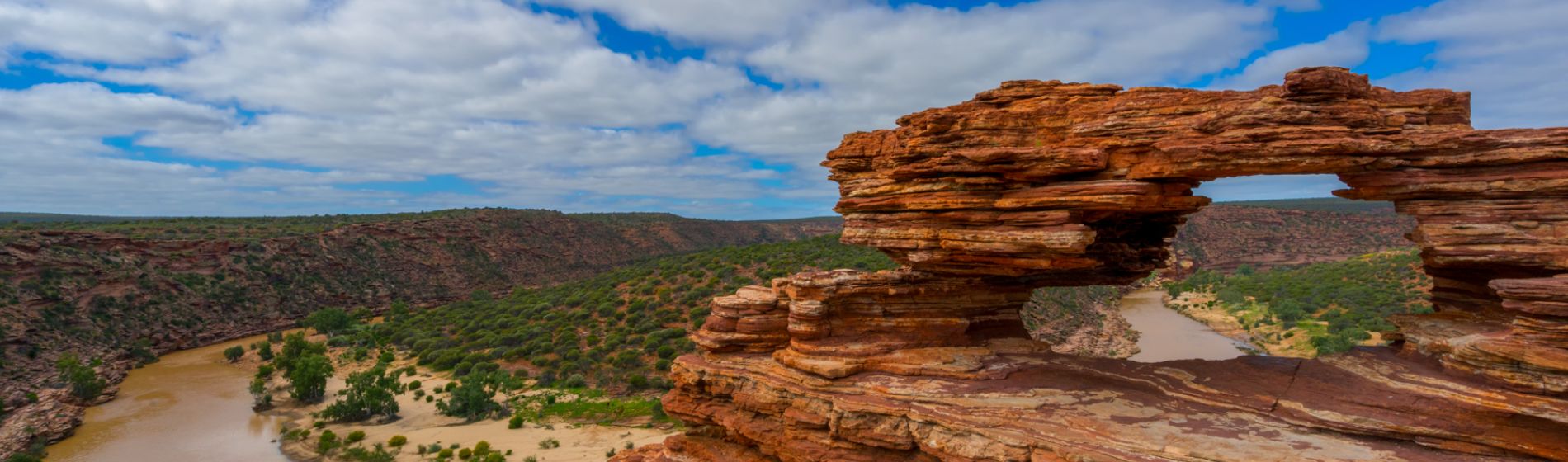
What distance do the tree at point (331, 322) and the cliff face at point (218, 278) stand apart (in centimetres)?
600

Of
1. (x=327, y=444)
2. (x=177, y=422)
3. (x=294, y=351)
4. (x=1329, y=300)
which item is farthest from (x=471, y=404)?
(x=1329, y=300)

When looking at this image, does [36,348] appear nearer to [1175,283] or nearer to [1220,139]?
[1220,139]

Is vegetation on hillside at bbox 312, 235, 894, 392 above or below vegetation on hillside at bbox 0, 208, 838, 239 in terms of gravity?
below

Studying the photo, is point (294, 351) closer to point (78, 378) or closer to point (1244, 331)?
point (78, 378)

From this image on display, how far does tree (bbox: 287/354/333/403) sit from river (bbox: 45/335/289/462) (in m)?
2.22

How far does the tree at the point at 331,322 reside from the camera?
185ft

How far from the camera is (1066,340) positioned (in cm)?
4325

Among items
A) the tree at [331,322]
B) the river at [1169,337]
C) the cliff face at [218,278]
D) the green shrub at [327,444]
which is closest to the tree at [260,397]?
the cliff face at [218,278]

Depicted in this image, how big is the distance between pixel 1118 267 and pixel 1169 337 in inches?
1577

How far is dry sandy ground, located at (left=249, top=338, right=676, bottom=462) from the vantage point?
1053 inches

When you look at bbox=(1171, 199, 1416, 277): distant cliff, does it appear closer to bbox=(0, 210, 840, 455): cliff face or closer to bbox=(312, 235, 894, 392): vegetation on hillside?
bbox=(312, 235, 894, 392): vegetation on hillside

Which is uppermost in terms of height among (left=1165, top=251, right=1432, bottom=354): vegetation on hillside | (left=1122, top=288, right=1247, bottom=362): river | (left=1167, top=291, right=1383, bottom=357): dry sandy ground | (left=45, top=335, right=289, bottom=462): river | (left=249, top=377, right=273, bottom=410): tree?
(left=1165, top=251, right=1432, bottom=354): vegetation on hillside

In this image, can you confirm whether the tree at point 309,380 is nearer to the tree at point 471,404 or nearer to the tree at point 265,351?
the tree at point 471,404

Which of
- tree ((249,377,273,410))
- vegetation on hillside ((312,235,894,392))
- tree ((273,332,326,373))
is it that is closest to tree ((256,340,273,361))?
tree ((273,332,326,373))
